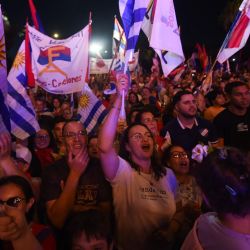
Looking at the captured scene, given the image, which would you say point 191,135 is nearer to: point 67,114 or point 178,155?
point 178,155

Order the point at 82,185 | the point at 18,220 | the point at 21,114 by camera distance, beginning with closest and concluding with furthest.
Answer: the point at 18,220
the point at 82,185
the point at 21,114

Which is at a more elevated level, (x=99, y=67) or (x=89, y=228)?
(x=99, y=67)

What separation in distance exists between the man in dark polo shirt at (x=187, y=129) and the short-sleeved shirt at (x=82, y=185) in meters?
1.52

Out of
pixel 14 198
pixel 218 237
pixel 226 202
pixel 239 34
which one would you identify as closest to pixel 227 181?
pixel 226 202

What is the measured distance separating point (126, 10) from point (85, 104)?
5.39 ft

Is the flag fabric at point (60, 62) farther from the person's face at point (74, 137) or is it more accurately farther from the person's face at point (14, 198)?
the person's face at point (14, 198)

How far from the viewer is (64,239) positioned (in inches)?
110

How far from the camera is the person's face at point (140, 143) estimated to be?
3.38 meters

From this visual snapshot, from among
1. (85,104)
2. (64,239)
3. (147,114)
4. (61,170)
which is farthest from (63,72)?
(64,239)

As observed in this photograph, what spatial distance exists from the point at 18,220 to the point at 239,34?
4.75 metres

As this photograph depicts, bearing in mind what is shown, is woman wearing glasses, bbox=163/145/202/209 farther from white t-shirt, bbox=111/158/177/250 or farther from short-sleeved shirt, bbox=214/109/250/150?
short-sleeved shirt, bbox=214/109/250/150

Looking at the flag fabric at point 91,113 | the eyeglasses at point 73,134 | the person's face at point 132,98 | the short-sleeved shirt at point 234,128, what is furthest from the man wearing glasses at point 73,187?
the person's face at point 132,98

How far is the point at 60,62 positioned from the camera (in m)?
6.19

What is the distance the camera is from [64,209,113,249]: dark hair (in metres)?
2.47
